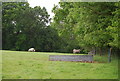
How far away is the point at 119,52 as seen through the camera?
13.5m

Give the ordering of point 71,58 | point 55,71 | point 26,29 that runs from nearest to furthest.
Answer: point 55,71, point 71,58, point 26,29

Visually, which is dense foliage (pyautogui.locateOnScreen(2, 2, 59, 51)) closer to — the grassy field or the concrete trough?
the concrete trough

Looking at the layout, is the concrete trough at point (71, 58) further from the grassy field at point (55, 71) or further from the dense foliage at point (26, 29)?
the dense foliage at point (26, 29)

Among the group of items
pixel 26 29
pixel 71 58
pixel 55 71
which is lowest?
pixel 71 58

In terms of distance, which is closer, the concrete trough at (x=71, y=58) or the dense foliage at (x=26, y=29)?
the concrete trough at (x=71, y=58)

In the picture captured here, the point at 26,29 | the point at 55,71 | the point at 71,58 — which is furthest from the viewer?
the point at 26,29

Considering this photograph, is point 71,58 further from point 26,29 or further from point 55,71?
point 26,29

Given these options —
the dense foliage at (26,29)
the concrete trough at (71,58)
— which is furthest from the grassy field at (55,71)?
the dense foliage at (26,29)

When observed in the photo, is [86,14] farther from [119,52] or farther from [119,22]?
[119,52]

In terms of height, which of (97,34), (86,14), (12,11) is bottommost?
(97,34)

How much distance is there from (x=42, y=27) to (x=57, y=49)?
3.49m

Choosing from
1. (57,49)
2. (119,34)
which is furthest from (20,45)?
(119,34)

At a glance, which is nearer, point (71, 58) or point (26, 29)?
point (71, 58)

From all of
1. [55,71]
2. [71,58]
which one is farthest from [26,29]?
[55,71]
